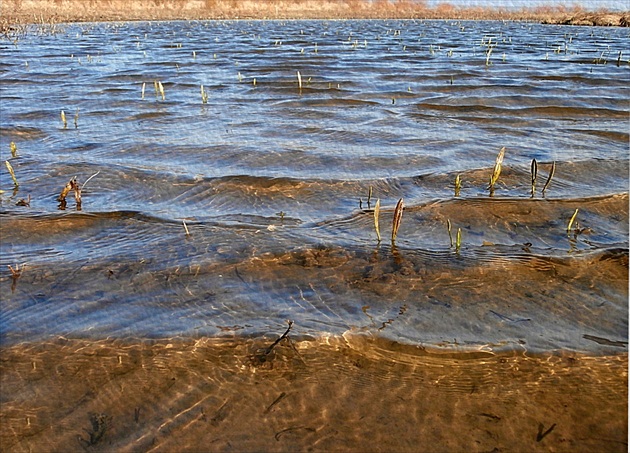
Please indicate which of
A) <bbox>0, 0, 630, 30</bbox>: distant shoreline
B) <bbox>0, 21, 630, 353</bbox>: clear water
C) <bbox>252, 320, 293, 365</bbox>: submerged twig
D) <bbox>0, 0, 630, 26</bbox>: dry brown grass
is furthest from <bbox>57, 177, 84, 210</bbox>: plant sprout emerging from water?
<bbox>0, 0, 630, 26</bbox>: dry brown grass

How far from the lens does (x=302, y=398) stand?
7.81 feet

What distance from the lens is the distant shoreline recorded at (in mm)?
36531

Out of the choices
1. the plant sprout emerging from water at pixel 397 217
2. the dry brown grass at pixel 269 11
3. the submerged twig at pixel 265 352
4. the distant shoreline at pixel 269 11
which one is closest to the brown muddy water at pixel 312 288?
the submerged twig at pixel 265 352

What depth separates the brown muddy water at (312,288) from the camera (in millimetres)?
2273

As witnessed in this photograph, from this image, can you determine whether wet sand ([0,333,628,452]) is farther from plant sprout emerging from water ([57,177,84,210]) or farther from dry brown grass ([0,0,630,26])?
dry brown grass ([0,0,630,26])

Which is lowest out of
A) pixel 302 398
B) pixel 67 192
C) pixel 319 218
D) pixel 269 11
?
pixel 302 398

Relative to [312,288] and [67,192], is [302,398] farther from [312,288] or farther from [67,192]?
[67,192]

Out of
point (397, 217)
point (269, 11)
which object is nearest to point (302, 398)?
point (397, 217)

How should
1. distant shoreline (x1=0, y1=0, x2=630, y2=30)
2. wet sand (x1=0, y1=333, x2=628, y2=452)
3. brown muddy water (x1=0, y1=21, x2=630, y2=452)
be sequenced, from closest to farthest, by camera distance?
wet sand (x1=0, y1=333, x2=628, y2=452) → brown muddy water (x1=0, y1=21, x2=630, y2=452) → distant shoreline (x1=0, y1=0, x2=630, y2=30)

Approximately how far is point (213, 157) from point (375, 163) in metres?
1.47

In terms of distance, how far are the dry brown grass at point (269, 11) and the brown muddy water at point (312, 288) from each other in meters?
28.4

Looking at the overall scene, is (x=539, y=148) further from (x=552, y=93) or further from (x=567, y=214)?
(x=552, y=93)

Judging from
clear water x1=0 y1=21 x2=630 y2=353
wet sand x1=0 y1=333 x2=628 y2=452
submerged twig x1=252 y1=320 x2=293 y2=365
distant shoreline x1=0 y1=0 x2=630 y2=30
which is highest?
distant shoreline x1=0 y1=0 x2=630 y2=30

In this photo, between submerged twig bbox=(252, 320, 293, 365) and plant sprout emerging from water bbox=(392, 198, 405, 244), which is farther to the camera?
plant sprout emerging from water bbox=(392, 198, 405, 244)
